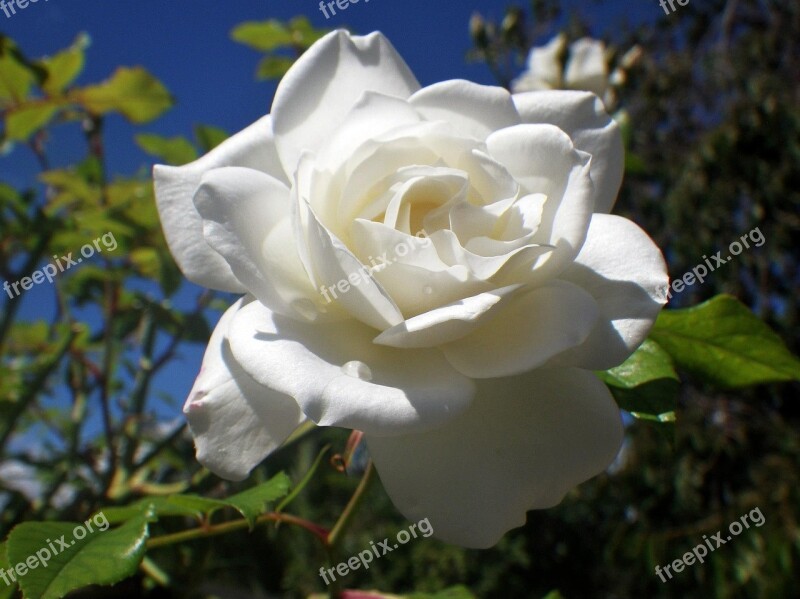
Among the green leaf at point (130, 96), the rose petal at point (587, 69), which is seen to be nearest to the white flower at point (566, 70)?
the rose petal at point (587, 69)

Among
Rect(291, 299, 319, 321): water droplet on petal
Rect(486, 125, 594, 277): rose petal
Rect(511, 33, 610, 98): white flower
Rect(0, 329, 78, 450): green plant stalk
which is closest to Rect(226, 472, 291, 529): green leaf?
Rect(291, 299, 319, 321): water droplet on petal

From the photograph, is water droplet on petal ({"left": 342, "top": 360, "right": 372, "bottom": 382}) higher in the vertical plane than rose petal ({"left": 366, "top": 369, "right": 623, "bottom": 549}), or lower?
higher

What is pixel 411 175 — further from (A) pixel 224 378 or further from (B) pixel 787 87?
(B) pixel 787 87

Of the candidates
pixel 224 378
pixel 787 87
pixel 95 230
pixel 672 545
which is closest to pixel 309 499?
pixel 672 545

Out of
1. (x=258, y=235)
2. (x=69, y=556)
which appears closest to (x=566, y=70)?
(x=258, y=235)

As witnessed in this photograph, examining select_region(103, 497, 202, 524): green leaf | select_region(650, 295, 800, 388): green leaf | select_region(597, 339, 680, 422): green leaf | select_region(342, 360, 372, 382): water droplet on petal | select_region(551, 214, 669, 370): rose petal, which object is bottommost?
select_region(650, 295, 800, 388): green leaf

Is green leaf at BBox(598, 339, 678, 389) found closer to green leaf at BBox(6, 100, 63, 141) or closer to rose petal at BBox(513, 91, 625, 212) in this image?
rose petal at BBox(513, 91, 625, 212)

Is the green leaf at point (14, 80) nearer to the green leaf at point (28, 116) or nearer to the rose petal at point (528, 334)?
the green leaf at point (28, 116)
